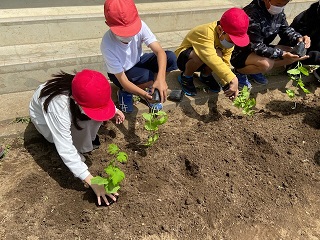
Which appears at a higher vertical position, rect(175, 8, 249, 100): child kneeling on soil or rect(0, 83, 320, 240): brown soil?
rect(175, 8, 249, 100): child kneeling on soil

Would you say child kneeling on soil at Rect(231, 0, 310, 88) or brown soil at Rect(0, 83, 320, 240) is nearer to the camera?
brown soil at Rect(0, 83, 320, 240)

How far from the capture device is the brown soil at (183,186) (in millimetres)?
2123

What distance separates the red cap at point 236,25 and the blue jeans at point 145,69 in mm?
541

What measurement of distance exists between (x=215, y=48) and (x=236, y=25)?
36cm

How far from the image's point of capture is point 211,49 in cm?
285

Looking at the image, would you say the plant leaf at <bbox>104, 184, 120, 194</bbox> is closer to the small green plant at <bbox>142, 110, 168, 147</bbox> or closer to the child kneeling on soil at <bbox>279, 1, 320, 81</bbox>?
the small green plant at <bbox>142, 110, 168, 147</bbox>

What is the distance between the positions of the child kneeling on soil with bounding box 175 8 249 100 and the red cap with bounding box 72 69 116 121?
3.99 ft

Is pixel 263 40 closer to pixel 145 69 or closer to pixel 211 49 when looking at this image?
pixel 211 49

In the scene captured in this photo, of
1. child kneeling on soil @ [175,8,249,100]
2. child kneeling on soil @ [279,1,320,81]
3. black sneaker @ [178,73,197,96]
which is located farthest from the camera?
child kneeling on soil @ [279,1,320,81]

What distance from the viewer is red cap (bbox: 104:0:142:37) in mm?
2316

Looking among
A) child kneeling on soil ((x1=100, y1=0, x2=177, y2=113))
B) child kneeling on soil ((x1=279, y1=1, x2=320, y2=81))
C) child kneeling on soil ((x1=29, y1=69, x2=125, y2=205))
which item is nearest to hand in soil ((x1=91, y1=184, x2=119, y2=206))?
child kneeling on soil ((x1=29, y1=69, x2=125, y2=205))

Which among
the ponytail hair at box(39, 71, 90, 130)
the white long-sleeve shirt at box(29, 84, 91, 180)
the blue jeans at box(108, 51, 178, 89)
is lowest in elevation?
the blue jeans at box(108, 51, 178, 89)

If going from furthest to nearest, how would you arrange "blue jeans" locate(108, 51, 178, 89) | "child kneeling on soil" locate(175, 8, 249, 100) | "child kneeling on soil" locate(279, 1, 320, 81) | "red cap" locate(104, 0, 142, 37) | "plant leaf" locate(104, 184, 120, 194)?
"child kneeling on soil" locate(279, 1, 320, 81) < "blue jeans" locate(108, 51, 178, 89) < "child kneeling on soil" locate(175, 8, 249, 100) < "red cap" locate(104, 0, 142, 37) < "plant leaf" locate(104, 184, 120, 194)

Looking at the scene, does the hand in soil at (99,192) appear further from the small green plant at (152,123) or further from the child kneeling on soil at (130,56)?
the child kneeling on soil at (130,56)
